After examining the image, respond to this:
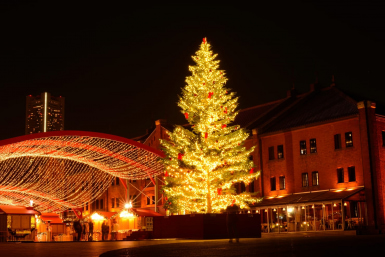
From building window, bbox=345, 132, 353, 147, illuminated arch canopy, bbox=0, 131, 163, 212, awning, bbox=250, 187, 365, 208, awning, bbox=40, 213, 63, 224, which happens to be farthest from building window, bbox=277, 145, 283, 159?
awning, bbox=40, 213, 63, 224

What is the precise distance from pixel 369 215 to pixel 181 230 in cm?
1687

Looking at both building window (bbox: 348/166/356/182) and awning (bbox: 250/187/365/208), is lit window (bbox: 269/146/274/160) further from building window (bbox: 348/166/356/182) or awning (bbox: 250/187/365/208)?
building window (bbox: 348/166/356/182)

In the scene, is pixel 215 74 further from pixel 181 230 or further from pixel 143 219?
pixel 143 219

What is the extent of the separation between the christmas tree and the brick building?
34.4ft

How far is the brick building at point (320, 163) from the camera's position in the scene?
1587 inches

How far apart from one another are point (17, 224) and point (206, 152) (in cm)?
1562

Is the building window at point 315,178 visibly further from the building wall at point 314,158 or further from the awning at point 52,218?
the awning at point 52,218

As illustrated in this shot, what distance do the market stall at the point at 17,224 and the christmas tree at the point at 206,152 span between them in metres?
11.7

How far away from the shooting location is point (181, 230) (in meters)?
30.1

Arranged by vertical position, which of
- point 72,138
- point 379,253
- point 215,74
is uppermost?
point 215,74

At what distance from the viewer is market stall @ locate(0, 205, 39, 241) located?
37656 millimetres

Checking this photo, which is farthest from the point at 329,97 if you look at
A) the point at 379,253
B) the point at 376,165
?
the point at 379,253

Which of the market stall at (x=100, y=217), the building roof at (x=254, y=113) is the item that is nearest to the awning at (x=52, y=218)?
the market stall at (x=100, y=217)

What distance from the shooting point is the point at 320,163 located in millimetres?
43906
